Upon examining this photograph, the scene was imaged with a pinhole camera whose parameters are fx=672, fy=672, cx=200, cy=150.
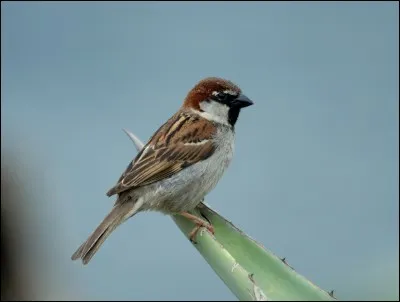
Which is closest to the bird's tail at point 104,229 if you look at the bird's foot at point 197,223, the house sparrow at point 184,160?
the house sparrow at point 184,160

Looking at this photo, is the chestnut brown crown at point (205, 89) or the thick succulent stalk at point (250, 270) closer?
the thick succulent stalk at point (250, 270)

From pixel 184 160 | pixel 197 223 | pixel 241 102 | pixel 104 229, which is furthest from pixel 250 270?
pixel 241 102

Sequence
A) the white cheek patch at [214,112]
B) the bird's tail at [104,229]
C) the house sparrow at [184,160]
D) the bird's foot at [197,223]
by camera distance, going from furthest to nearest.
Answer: the white cheek patch at [214,112] < the house sparrow at [184,160] < the bird's tail at [104,229] < the bird's foot at [197,223]

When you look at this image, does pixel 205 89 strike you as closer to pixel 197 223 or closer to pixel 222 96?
pixel 222 96

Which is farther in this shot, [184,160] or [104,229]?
[184,160]

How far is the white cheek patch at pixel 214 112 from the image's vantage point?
11.3 ft

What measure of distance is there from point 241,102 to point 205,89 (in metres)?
0.21

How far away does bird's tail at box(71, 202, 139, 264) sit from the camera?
271 centimetres

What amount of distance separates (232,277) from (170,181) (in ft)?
5.58

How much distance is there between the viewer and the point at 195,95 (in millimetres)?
3500

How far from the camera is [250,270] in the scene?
1.70 m

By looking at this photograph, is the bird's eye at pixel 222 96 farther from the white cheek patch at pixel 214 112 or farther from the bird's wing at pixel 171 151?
the bird's wing at pixel 171 151

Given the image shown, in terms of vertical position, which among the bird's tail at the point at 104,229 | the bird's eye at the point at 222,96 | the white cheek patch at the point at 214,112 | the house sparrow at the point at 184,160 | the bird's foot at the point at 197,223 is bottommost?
the bird's tail at the point at 104,229

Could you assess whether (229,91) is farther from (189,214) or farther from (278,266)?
(278,266)
